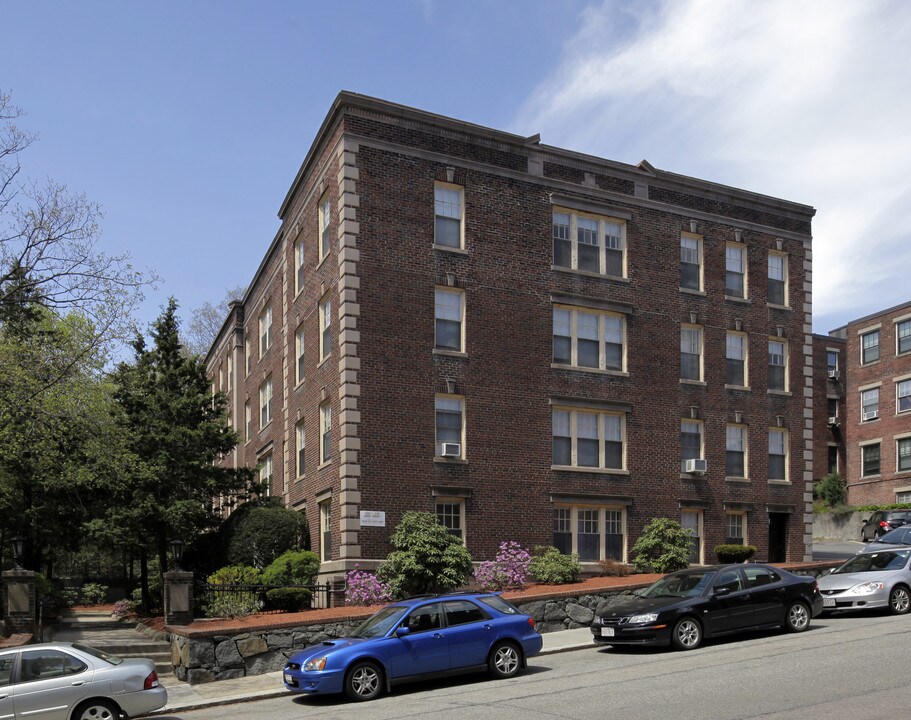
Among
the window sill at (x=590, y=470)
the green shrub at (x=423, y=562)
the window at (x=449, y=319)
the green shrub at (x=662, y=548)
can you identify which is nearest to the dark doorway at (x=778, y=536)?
the green shrub at (x=662, y=548)

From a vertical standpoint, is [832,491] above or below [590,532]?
above

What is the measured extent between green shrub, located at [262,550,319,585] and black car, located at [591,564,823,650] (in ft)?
29.5

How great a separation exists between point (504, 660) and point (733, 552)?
1462 centimetres

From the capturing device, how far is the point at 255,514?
2806 cm

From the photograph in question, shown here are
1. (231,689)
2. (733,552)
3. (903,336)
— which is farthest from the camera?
(903,336)

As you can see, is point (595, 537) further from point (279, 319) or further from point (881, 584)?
point (279, 319)

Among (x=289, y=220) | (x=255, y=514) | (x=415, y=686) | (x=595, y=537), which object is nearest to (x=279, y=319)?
(x=289, y=220)

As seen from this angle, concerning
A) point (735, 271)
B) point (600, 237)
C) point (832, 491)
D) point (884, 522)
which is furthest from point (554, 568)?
point (832, 491)

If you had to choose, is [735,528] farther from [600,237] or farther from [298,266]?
[298,266]

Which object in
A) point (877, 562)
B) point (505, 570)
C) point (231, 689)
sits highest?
point (877, 562)

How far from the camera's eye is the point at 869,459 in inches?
2383

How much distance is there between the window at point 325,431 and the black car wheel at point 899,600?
1455 cm

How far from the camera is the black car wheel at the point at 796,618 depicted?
1909 centimetres

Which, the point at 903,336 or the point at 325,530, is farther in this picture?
the point at 903,336
